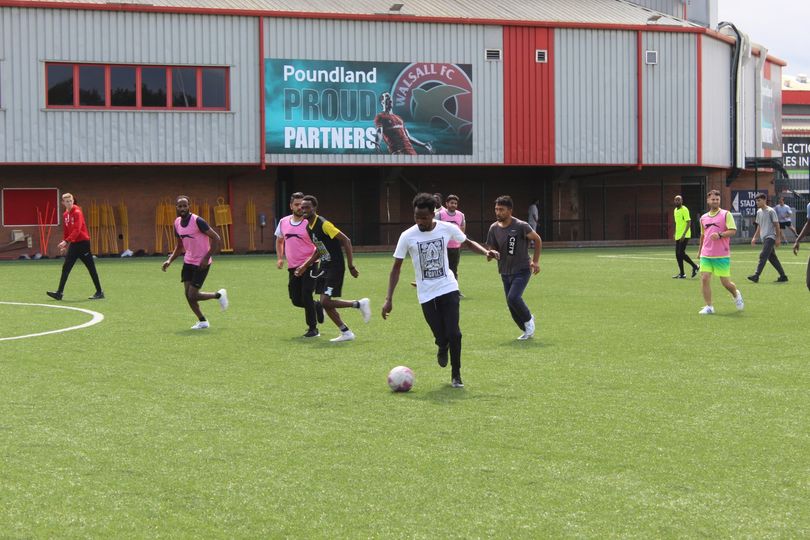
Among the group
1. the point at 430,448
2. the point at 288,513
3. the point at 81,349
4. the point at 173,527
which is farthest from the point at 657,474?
the point at 81,349

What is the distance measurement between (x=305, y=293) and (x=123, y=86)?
28069mm

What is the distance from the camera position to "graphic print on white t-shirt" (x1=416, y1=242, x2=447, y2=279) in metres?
10.6

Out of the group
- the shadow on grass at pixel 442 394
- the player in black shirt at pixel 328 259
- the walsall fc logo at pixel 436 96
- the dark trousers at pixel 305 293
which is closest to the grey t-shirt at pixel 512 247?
the player in black shirt at pixel 328 259

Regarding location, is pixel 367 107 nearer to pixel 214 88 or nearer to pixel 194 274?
pixel 214 88

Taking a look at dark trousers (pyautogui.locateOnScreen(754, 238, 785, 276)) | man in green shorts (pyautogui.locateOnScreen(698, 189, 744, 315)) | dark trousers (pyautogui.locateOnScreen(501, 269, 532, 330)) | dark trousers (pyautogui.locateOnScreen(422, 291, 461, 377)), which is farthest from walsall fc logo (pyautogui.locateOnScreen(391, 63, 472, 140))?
dark trousers (pyautogui.locateOnScreen(422, 291, 461, 377))

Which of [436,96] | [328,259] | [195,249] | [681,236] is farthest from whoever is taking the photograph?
[436,96]

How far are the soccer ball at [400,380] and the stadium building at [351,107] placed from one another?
3249 centimetres

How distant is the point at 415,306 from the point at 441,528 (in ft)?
44.3

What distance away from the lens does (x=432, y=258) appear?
418 inches

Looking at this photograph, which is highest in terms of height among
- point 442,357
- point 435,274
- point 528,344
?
point 435,274

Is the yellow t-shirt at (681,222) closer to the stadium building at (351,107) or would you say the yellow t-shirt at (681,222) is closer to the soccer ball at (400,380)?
the soccer ball at (400,380)

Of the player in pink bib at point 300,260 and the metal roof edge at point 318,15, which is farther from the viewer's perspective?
the metal roof edge at point 318,15

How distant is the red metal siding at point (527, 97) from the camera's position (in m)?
44.8

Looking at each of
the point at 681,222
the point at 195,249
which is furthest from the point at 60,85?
the point at 195,249
